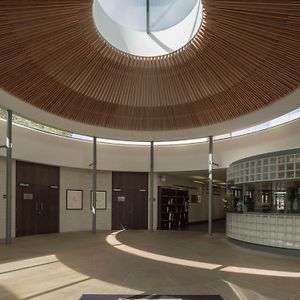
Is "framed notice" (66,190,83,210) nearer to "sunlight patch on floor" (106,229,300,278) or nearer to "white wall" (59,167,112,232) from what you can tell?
"white wall" (59,167,112,232)

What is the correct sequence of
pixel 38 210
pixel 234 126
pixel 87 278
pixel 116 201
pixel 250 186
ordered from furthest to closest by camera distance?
pixel 116 201 < pixel 38 210 < pixel 234 126 < pixel 250 186 < pixel 87 278

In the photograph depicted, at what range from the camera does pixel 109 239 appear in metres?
13.2

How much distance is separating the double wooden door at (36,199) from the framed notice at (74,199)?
2.02ft

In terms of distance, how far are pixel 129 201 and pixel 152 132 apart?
4734 mm

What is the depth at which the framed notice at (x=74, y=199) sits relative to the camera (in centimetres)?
1627

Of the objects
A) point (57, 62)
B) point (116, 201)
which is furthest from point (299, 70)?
point (116, 201)

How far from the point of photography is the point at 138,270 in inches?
294

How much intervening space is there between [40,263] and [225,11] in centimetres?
706

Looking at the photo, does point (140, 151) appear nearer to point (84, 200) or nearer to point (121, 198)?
point (121, 198)

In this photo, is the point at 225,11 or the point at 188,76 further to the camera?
the point at 188,76

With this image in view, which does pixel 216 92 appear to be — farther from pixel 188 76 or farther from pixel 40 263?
pixel 40 263

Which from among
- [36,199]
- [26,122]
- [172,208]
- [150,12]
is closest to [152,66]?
[150,12]

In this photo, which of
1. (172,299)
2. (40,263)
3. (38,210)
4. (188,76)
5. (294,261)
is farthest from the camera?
(38,210)

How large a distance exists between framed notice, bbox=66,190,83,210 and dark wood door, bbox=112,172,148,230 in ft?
5.77
